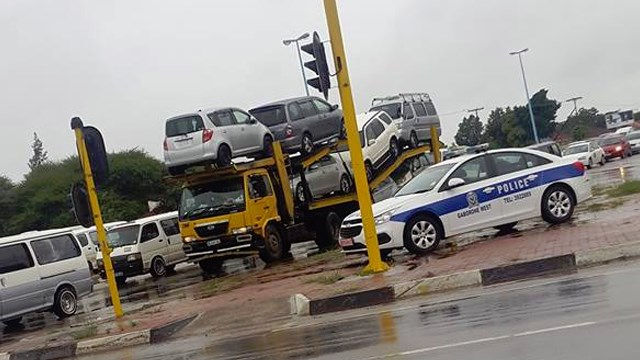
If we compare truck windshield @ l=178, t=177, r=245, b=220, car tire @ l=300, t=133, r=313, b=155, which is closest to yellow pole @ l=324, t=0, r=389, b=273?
truck windshield @ l=178, t=177, r=245, b=220

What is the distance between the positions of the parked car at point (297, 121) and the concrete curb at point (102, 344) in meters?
9.44

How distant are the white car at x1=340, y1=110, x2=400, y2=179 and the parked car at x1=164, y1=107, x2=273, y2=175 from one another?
3.67 meters

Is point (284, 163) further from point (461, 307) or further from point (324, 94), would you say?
point (461, 307)

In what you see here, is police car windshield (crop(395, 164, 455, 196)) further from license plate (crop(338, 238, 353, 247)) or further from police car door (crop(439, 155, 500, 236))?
license plate (crop(338, 238, 353, 247))

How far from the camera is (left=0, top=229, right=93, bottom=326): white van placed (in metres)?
16.0

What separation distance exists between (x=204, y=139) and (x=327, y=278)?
264 inches

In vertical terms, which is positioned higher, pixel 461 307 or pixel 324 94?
pixel 324 94

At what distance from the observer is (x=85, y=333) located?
1233 centimetres

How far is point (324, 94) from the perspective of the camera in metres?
12.8

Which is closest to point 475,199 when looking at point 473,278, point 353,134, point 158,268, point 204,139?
point 353,134

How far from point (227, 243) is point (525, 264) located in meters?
9.81

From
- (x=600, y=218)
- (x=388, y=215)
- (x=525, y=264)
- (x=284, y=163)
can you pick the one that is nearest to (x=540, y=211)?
(x=600, y=218)

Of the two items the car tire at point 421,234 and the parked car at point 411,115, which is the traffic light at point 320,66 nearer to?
the car tire at point 421,234

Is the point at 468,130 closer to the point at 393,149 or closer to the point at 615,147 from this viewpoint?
the point at 615,147
